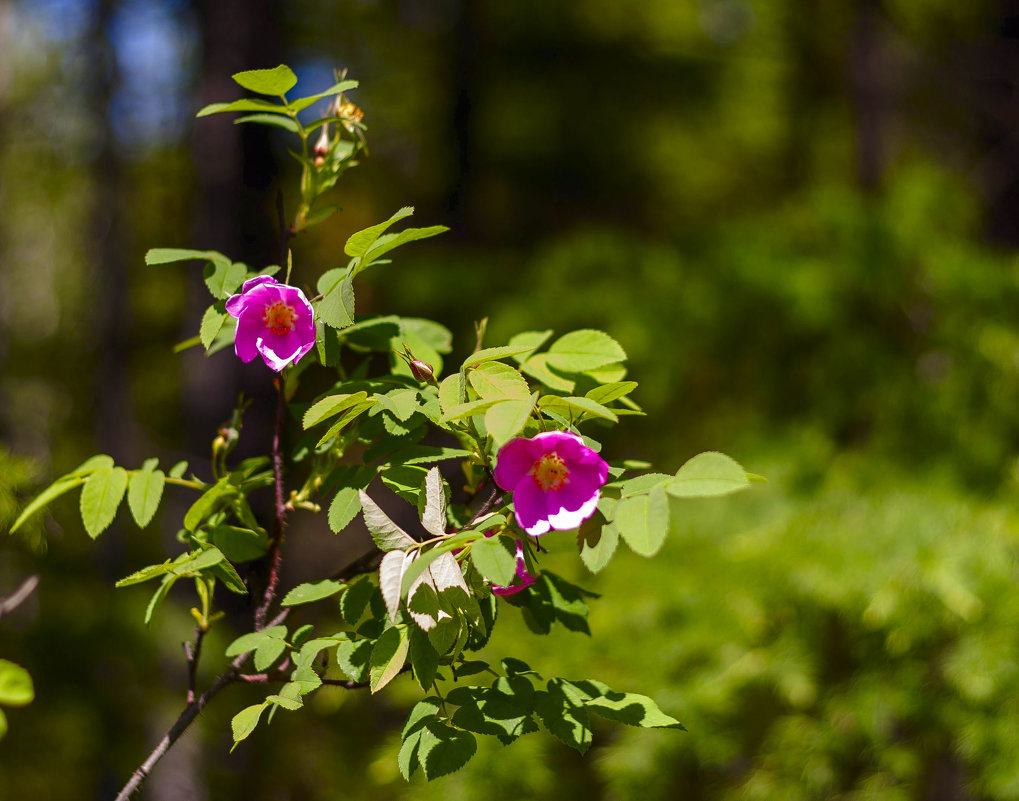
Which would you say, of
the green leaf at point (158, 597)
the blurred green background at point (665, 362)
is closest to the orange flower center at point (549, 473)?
the green leaf at point (158, 597)

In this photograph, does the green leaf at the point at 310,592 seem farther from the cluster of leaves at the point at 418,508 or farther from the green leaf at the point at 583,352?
the green leaf at the point at 583,352

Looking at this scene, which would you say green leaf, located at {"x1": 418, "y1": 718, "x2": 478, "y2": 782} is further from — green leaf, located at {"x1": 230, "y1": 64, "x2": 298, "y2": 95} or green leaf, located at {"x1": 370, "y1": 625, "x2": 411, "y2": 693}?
green leaf, located at {"x1": 230, "y1": 64, "x2": 298, "y2": 95}

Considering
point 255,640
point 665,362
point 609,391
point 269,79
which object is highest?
point 269,79

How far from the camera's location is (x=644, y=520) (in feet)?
1.55

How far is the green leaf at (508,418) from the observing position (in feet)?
1.41

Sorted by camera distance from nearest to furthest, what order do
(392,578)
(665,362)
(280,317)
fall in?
(392,578) < (280,317) < (665,362)

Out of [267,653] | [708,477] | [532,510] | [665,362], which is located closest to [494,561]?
[532,510]

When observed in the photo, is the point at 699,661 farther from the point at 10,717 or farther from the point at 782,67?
the point at 782,67

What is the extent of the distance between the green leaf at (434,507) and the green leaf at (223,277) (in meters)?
0.26

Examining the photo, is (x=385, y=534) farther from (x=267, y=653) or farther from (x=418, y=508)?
(x=267, y=653)

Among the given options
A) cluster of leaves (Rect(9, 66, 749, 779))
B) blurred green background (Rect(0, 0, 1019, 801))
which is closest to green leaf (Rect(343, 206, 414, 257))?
cluster of leaves (Rect(9, 66, 749, 779))

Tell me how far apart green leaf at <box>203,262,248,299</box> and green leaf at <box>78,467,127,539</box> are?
0.20 m

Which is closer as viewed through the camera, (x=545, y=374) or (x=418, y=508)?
(x=418, y=508)

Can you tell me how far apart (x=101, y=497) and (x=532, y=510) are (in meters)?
0.43
